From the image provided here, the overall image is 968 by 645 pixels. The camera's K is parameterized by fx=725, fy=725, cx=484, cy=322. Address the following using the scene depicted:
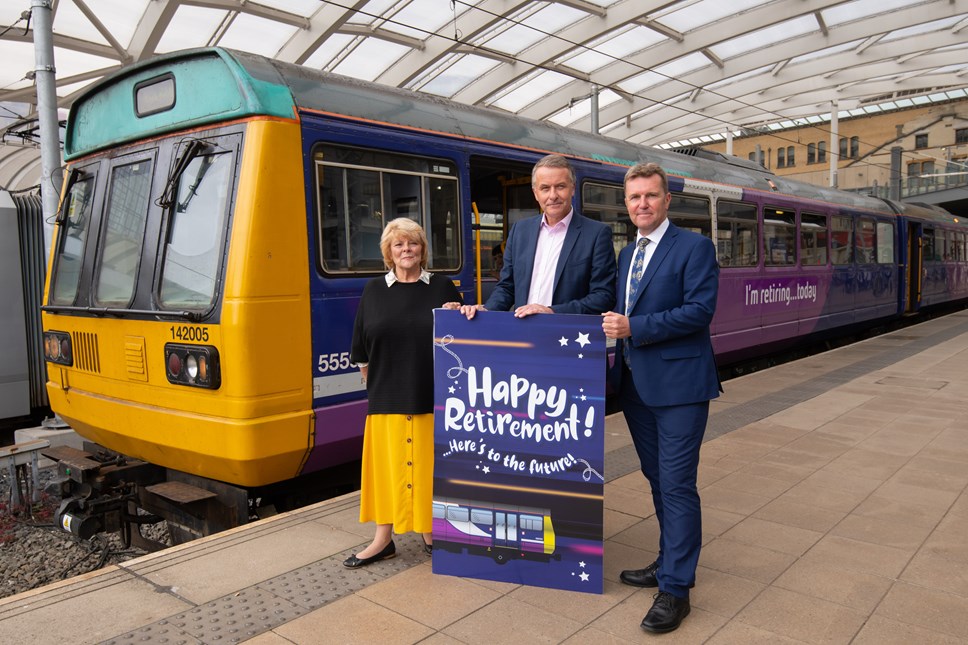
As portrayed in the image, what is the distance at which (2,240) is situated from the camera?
8.37 meters

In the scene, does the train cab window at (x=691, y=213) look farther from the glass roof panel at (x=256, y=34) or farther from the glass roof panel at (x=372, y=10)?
the glass roof panel at (x=256, y=34)

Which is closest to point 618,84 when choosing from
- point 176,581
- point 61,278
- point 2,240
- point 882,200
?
point 882,200

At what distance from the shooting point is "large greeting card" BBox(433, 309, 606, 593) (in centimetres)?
330

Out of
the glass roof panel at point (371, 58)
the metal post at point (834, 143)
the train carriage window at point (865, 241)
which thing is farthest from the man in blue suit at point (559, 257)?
the metal post at point (834, 143)

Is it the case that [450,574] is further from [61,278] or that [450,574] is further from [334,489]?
[61,278]

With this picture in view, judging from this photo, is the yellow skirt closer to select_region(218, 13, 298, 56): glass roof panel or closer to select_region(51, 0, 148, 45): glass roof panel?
select_region(51, 0, 148, 45): glass roof panel

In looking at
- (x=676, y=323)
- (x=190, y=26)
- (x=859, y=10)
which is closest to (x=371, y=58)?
(x=190, y=26)

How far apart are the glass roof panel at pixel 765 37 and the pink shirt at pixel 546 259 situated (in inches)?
967

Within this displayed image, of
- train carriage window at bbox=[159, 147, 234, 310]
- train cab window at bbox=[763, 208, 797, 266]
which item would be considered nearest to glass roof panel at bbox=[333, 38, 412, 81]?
train cab window at bbox=[763, 208, 797, 266]

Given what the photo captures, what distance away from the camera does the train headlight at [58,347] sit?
5316 mm

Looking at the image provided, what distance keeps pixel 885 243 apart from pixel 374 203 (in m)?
14.0

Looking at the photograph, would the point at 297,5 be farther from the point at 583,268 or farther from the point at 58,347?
the point at 583,268

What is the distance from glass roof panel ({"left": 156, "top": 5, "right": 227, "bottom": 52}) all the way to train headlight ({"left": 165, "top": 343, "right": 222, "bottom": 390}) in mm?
16794

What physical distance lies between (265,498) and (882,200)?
612 inches
